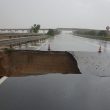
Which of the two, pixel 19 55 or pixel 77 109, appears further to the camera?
pixel 19 55

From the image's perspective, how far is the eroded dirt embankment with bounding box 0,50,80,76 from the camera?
7.98 metres

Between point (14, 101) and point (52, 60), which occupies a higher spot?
point (52, 60)

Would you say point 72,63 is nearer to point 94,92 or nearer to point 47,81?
point 94,92

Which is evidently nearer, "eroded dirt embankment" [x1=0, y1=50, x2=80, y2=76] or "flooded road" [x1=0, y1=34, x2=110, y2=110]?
"flooded road" [x1=0, y1=34, x2=110, y2=110]

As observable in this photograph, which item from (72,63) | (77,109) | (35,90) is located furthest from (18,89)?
(77,109)

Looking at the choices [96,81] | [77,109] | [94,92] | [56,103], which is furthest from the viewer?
[96,81]

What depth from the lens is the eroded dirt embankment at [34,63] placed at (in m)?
7.98

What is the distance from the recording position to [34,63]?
8.30 meters

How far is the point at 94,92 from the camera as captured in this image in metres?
8.59

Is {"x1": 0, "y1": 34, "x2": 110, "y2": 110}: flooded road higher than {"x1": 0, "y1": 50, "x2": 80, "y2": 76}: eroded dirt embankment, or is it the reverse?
{"x1": 0, "y1": 50, "x2": 80, "y2": 76}: eroded dirt embankment

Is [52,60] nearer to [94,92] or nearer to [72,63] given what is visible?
[72,63]

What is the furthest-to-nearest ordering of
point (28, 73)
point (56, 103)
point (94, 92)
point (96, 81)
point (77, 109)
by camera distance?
point (96, 81)
point (94, 92)
point (28, 73)
point (56, 103)
point (77, 109)

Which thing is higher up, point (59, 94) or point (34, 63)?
point (34, 63)

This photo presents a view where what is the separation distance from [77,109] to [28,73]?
2.10m
